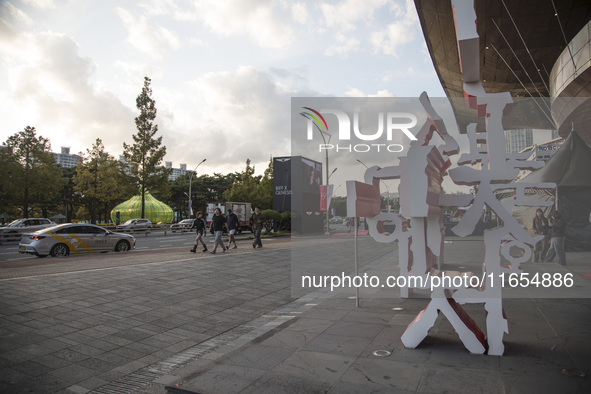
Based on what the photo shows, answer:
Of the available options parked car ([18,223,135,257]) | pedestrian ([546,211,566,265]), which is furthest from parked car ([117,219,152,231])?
pedestrian ([546,211,566,265])

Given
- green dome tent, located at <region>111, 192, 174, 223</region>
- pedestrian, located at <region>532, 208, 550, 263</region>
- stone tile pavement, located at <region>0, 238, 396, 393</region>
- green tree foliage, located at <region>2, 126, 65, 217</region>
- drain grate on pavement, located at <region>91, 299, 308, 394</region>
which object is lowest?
drain grate on pavement, located at <region>91, 299, 308, 394</region>

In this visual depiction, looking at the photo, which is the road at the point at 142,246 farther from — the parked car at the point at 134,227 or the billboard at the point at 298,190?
the billboard at the point at 298,190

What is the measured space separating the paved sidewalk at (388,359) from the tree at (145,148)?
3343cm

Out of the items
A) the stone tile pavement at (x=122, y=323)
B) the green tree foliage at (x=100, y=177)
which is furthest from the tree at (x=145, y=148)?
the stone tile pavement at (x=122, y=323)

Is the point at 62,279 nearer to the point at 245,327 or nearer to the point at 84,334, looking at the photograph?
the point at 84,334

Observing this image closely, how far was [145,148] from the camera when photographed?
36.2 meters

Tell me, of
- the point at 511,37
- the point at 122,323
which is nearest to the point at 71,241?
the point at 122,323

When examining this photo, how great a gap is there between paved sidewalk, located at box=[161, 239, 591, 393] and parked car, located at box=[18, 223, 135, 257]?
12.2 m

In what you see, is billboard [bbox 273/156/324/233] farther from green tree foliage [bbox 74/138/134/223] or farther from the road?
green tree foliage [bbox 74/138/134/223]

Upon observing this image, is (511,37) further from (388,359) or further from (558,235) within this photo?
(388,359)

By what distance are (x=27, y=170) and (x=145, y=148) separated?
367 inches

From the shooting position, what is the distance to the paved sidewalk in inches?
136

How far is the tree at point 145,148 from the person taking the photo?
36.0 metres

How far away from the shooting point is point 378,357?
4.17m
